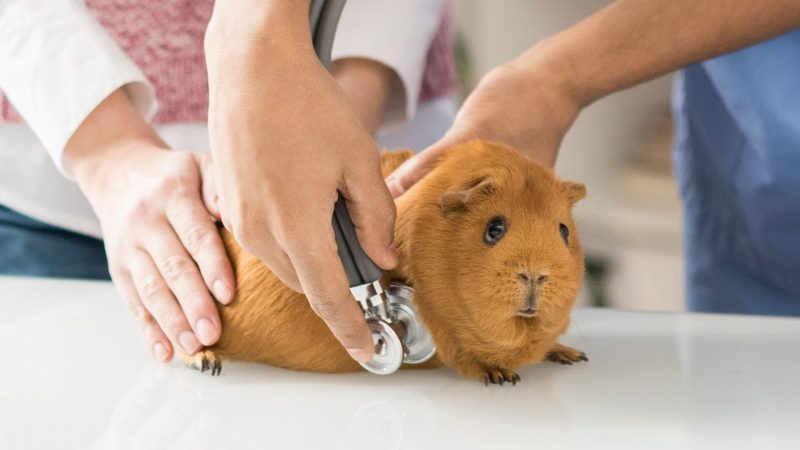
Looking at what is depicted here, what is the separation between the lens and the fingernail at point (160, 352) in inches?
30.1

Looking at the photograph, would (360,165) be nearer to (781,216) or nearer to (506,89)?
(506,89)

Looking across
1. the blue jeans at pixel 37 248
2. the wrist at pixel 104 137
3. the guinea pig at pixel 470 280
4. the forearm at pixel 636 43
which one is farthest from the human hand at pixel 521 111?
the blue jeans at pixel 37 248

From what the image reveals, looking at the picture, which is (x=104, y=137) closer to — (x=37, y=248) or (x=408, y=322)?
(x=37, y=248)

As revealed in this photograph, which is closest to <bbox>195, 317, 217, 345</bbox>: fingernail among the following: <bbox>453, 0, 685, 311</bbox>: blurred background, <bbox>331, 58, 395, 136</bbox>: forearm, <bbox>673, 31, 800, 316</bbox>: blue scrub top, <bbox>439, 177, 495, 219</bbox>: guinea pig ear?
<bbox>439, 177, 495, 219</bbox>: guinea pig ear

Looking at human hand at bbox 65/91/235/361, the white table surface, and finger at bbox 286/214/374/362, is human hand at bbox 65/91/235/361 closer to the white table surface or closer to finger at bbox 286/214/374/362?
the white table surface

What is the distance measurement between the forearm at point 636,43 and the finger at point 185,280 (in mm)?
417

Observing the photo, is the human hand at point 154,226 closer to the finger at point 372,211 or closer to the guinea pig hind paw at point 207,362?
the guinea pig hind paw at point 207,362

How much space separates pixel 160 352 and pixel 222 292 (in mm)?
84

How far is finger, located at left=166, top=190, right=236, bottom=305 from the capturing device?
0.75 meters

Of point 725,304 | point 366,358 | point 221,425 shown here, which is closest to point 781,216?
point 725,304

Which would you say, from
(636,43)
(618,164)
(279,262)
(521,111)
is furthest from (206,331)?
(618,164)

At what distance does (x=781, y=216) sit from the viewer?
106cm

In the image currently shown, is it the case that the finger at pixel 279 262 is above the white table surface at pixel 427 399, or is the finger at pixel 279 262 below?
above

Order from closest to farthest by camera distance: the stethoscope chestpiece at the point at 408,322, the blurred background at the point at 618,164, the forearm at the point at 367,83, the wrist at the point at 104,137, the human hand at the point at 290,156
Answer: the human hand at the point at 290,156 → the stethoscope chestpiece at the point at 408,322 → the wrist at the point at 104,137 → the forearm at the point at 367,83 → the blurred background at the point at 618,164
